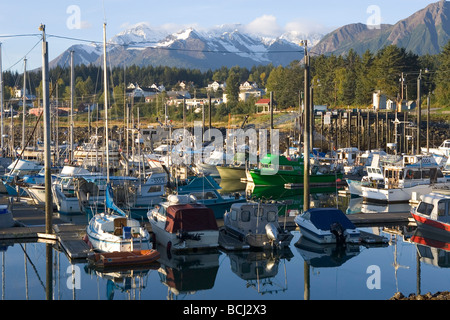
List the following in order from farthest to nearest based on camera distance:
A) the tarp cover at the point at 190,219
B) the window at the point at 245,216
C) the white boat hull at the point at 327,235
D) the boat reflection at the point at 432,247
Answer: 1. the window at the point at 245,216
2. the white boat hull at the point at 327,235
3. the tarp cover at the point at 190,219
4. the boat reflection at the point at 432,247

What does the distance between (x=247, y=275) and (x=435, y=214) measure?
35.6ft

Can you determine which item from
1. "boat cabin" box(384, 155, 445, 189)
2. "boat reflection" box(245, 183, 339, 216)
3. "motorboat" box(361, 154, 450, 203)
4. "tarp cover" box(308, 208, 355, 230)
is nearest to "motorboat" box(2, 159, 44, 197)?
"boat reflection" box(245, 183, 339, 216)

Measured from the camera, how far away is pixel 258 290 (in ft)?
72.8

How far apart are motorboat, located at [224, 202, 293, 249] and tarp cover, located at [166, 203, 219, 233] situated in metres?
1.92

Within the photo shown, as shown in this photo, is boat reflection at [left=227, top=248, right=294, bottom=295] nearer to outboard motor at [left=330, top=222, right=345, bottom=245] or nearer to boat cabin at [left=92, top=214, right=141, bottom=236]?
outboard motor at [left=330, top=222, right=345, bottom=245]

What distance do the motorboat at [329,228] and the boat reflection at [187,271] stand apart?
440 cm

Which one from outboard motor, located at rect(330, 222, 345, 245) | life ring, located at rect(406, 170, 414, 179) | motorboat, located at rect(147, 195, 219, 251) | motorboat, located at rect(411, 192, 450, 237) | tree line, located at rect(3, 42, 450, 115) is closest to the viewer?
motorboat, located at rect(147, 195, 219, 251)

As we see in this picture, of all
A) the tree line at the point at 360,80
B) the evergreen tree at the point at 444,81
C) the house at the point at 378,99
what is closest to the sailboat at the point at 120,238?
the tree line at the point at 360,80

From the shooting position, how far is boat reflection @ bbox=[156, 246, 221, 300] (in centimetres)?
2242

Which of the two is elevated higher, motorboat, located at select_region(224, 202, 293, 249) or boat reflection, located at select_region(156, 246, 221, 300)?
motorboat, located at select_region(224, 202, 293, 249)

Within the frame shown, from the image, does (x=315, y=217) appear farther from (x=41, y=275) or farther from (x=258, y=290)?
(x=41, y=275)

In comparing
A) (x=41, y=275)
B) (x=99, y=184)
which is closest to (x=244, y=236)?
(x=41, y=275)

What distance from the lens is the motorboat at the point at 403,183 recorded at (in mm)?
42875

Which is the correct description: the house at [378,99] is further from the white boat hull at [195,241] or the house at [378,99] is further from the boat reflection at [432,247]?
the white boat hull at [195,241]
